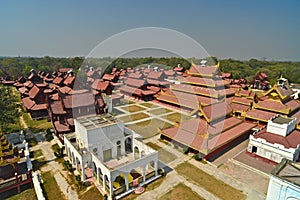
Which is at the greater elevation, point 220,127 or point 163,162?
point 220,127

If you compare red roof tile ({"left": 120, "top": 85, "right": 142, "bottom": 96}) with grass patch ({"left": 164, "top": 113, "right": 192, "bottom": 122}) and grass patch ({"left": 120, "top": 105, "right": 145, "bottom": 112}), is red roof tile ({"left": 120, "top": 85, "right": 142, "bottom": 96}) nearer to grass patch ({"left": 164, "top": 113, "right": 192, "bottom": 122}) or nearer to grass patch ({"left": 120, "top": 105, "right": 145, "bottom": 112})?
grass patch ({"left": 120, "top": 105, "right": 145, "bottom": 112})

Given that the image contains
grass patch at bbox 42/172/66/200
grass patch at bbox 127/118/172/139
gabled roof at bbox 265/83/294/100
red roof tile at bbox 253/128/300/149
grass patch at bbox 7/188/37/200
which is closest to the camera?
grass patch at bbox 7/188/37/200

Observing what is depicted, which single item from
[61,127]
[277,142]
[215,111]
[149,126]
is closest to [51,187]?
[61,127]

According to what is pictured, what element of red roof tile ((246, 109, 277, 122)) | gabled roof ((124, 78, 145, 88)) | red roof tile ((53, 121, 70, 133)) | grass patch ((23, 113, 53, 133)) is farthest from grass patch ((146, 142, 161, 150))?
gabled roof ((124, 78, 145, 88))

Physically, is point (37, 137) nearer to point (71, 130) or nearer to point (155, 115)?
point (71, 130)

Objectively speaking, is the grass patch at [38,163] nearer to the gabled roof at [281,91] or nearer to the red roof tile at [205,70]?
the red roof tile at [205,70]

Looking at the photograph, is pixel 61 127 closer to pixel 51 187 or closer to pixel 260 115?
pixel 51 187

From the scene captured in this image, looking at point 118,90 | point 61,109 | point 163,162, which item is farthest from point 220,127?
point 118,90
